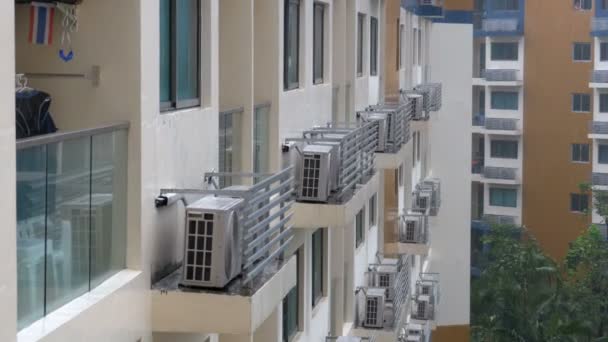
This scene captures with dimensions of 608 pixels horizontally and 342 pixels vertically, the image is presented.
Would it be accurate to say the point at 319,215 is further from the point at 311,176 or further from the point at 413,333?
the point at 413,333

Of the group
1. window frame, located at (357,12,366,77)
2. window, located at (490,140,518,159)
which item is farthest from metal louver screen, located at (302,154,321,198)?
window, located at (490,140,518,159)

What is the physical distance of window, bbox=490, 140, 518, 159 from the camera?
4897 centimetres

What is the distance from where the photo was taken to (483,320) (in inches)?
1468

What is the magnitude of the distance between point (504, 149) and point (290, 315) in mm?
36311

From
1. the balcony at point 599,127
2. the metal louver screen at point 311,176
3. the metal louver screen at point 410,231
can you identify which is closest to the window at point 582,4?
the balcony at point 599,127

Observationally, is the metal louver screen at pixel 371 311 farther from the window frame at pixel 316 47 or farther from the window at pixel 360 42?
the window frame at pixel 316 47

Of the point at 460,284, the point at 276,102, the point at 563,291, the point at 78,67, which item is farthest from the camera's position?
the point at 563,291

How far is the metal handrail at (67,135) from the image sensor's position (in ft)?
18.4

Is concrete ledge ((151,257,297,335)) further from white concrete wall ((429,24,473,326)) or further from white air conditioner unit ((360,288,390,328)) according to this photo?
white concrete wall ((429,24,473,326))

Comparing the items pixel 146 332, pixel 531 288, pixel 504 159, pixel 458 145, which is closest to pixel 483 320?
pixel 531 288

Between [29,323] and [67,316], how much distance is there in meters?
0.38

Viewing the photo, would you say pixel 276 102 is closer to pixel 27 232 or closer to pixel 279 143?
pixel 279 143

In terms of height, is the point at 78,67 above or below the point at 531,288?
above

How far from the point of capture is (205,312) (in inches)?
291
